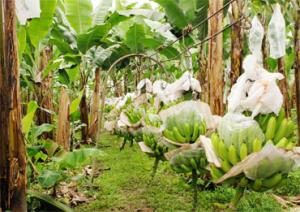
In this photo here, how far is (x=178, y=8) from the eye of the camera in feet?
12.7

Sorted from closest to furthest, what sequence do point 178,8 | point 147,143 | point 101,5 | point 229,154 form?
point 229,154, point 147,143, point 178,8, point 101,5

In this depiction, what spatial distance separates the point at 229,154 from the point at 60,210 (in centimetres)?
137

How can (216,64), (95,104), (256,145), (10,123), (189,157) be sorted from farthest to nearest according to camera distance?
(95,104) < (216,64) < (10,123) < (189,157) < (256,145)

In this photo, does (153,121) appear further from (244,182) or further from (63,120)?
(63,120)

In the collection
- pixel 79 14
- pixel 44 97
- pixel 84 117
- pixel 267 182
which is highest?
pixel 79 14

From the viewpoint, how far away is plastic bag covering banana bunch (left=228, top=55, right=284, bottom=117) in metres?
1.20

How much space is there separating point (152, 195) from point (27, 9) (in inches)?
60.9

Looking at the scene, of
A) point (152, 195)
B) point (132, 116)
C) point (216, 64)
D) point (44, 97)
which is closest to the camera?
point (216, 64)

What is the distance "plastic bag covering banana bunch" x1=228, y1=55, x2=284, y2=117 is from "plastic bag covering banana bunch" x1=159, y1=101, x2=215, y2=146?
0.97ft

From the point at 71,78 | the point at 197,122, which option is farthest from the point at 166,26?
the point at 197,122

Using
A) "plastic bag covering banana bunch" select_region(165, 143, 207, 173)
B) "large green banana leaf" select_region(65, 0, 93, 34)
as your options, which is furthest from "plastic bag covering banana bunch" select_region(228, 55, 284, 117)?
"large green banana leaf" select_region(65, 0, 93, 34)

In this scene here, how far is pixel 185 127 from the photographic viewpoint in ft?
5.32

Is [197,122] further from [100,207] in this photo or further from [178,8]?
[178,8]

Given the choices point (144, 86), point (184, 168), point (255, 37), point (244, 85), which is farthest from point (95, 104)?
point (244, 85)
